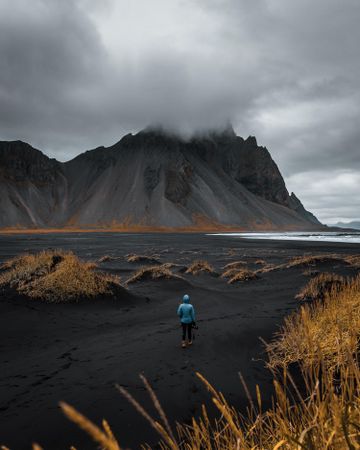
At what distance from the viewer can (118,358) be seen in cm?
827

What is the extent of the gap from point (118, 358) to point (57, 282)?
6.90 meters

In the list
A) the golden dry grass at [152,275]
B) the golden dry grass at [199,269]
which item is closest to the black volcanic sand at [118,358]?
the golden dry grass at [152,275]

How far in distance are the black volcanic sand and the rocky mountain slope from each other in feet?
435

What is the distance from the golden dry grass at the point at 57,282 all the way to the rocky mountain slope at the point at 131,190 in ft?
426

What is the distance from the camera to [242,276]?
20750 mm

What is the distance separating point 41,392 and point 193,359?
3425mm

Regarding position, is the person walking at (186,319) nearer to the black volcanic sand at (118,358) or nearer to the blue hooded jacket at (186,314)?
the blue hooded jacket at (186,314)

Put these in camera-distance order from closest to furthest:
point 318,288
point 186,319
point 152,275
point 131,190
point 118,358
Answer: point 118,358 → point 186,319 → point 318,288 → point 152,275 → point 131,190

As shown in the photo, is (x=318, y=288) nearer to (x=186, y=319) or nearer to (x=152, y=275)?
(x=186, y=319)

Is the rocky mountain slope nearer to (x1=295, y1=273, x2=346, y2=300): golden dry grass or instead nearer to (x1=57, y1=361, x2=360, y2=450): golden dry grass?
(x1=295, y1=273, x2=346, y2=300): golden dry grass

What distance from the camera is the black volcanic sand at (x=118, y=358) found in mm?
5641

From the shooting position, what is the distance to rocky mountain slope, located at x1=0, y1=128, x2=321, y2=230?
15162cm

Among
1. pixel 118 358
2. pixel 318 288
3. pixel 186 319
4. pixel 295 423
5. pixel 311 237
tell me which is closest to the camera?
pixel 295 423

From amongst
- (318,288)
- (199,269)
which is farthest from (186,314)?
(199,269)
